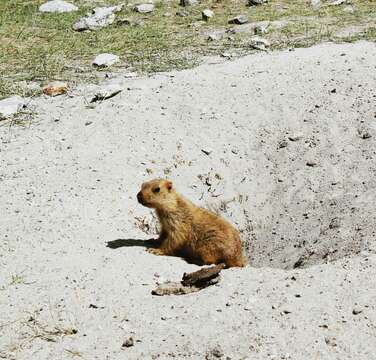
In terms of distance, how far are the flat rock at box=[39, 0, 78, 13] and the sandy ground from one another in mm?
4552

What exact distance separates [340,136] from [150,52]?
451cm

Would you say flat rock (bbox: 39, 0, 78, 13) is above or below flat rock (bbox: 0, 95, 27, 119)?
above

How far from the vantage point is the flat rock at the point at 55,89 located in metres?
10.1

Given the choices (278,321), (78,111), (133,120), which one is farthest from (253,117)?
(278,321)

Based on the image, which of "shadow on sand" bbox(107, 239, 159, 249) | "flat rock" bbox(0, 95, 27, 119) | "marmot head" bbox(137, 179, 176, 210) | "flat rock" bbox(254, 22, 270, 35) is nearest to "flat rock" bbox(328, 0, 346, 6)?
"flat rock" bbox(254, 22, 270, 35)

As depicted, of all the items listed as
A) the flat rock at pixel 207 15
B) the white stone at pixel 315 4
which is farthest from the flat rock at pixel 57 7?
the white stone at pixel 315 4

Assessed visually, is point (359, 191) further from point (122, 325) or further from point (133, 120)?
point (122, 325)

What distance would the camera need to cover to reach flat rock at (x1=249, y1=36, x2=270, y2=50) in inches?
455

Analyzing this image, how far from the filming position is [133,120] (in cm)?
873

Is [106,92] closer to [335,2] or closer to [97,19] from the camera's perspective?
[97,19]

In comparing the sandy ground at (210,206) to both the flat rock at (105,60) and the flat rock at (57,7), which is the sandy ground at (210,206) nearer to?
the flat rock at (105,60)

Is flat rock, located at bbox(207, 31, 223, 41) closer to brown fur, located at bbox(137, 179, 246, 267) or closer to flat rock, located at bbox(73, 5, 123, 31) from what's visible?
flat rock, located at bbox(73, 5, 123, 31)

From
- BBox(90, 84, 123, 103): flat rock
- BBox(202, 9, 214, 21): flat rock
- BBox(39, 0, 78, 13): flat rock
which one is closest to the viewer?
BBox(90, 84, 123, 103): flat rock

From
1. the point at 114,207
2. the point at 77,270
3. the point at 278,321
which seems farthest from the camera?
the point at 114,207
